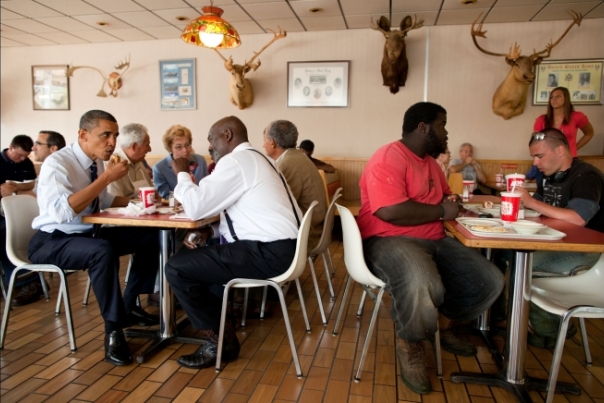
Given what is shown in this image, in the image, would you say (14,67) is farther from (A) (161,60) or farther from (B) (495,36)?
(B) (495,36)

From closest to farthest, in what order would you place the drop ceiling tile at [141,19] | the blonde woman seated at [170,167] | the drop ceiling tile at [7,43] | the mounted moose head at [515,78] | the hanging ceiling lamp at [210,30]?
the blonde woman seated at [170,167]
the hanging ceiling lamp at [210,30]
the mounted moose head at [515,78]
the drop ceiling tile at [141,19]
the drop ceiling tile at [7,43]

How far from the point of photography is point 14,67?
6.96 m

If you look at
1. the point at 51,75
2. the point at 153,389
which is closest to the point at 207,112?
the point at 51,75

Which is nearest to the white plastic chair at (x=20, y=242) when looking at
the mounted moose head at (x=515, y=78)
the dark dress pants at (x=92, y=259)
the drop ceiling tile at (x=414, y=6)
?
the dark dress pants at (x=92, y=259)

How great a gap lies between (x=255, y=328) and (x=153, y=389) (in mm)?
806

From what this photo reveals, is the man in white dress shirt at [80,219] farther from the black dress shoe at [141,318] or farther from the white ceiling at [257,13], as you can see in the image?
the white ceiling at [257,13]

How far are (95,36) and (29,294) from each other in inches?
180

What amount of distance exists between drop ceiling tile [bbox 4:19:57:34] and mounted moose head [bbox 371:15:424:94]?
4.41 metres

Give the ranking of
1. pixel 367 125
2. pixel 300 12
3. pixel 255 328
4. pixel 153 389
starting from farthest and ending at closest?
pixel 367 125, pixel 300 12, pixel 255 328, pixel 153 389

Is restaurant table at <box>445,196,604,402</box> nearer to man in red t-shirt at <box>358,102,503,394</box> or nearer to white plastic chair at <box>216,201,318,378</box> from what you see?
man in red t-shirt at <box>358,102,503,394</box>

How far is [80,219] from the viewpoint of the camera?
2336mm

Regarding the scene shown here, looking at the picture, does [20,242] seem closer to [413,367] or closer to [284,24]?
[413,367]

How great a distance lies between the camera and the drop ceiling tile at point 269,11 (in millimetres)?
4965

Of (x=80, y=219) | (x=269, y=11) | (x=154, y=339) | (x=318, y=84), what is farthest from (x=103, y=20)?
(x=154, y=339)
